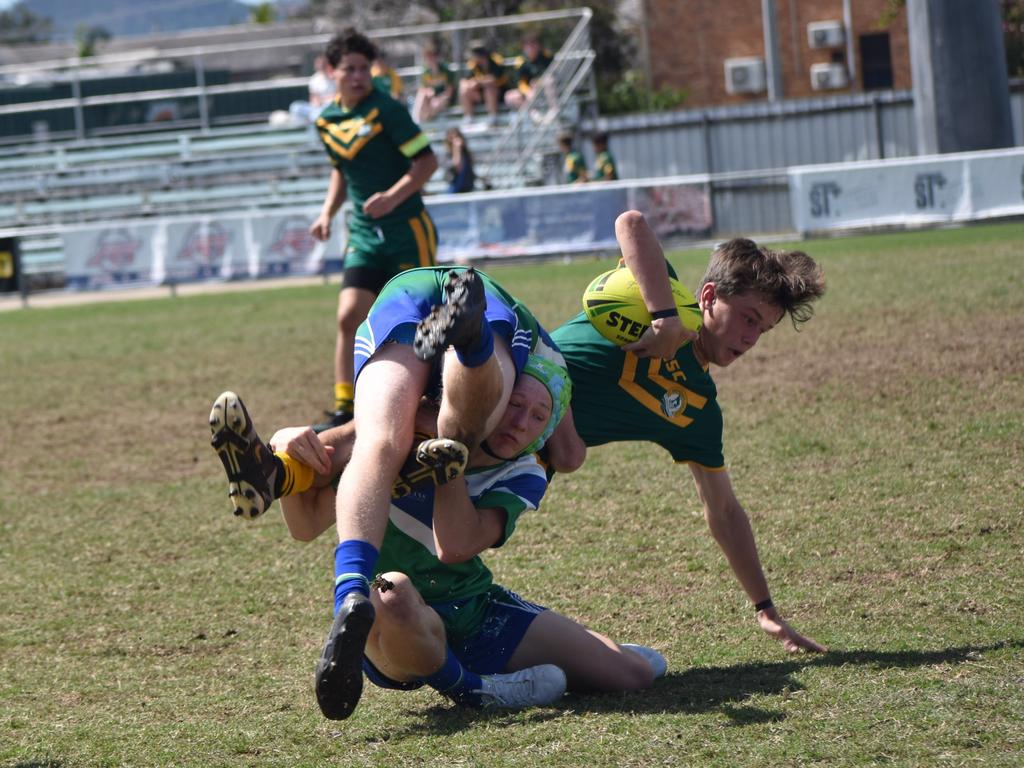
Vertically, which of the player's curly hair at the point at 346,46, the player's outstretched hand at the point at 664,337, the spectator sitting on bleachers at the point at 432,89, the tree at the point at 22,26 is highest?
the tree at the point at 22,26

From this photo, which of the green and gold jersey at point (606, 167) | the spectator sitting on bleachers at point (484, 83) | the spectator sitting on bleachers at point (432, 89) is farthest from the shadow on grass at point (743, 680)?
the spectator sitting on bleachers at point (484, 83)

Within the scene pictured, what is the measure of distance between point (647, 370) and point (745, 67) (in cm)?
3028

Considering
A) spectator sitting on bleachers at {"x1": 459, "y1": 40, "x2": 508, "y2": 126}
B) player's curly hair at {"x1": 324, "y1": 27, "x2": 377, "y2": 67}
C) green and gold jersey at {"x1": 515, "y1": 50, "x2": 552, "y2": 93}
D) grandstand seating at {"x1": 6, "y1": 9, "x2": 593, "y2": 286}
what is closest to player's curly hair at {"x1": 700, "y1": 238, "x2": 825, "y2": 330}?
player's curly hair at {"x1": 324, "y1": 27, "x2": 377, "y2": 67}

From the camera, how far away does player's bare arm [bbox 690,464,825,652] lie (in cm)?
450

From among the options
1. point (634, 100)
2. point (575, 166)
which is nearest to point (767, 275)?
point (575, 166)

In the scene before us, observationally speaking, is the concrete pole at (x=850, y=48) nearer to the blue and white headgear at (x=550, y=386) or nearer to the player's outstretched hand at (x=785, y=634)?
the player's outstretched hand at (x=785, y=634)

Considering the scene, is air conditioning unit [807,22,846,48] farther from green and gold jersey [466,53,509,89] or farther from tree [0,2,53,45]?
tree [0,2,53,45]

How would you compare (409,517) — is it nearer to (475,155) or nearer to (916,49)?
(916,49)

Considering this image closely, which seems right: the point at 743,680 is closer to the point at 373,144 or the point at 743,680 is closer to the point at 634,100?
the point at 373,144

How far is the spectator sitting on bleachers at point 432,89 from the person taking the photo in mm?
23281

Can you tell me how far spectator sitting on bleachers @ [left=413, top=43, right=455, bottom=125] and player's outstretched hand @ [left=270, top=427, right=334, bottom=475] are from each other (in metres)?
19.5

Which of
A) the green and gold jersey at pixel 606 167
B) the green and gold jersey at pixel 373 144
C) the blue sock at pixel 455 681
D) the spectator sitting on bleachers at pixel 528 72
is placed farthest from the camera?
the spectator sitting on bleachers at pixel 528 72

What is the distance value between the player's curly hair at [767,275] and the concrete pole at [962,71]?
12.6 m

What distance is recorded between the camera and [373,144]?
8250 millimetres
